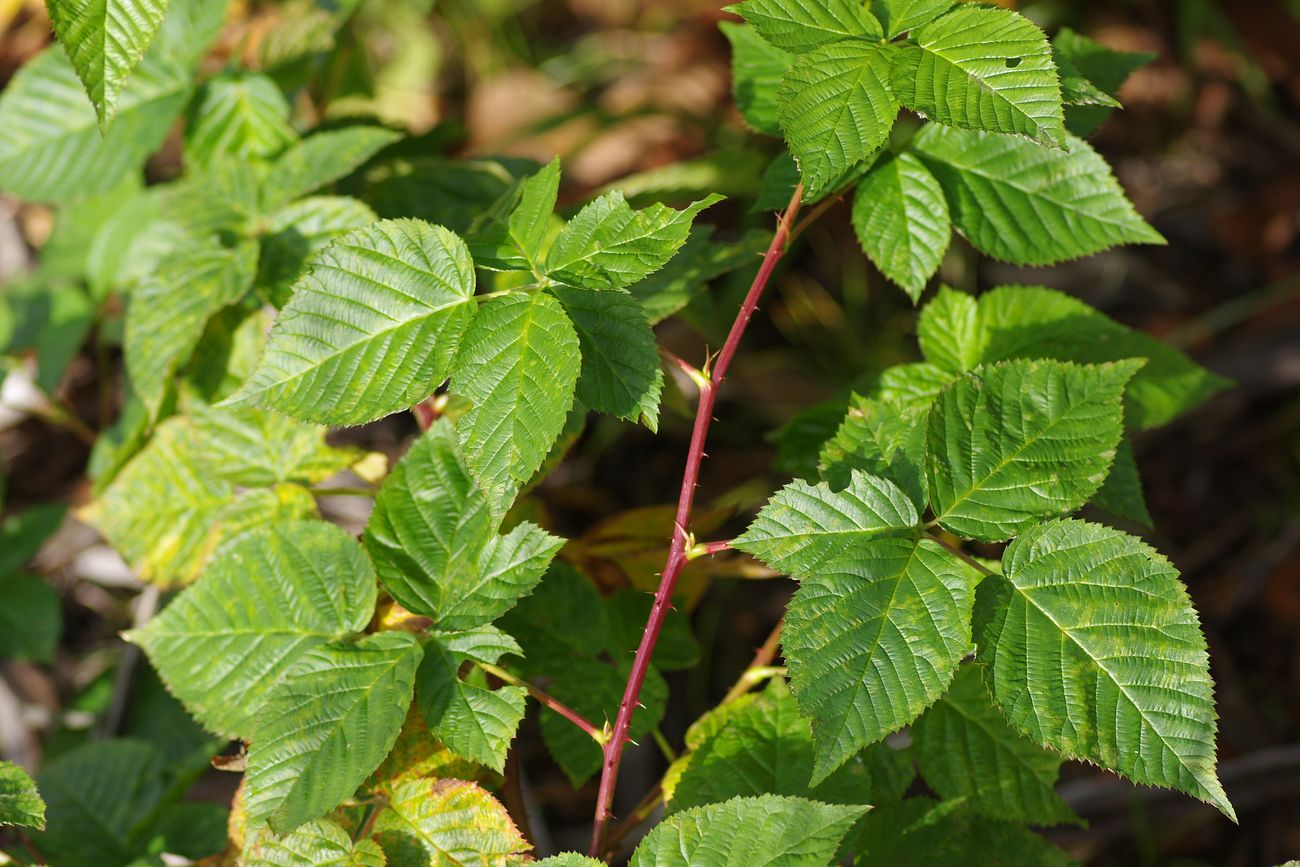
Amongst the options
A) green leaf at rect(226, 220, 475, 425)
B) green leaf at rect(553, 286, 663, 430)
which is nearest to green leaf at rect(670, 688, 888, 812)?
green leaf at rect(553, 286, 663, 430)

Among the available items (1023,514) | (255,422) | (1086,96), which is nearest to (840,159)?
(1086,96)

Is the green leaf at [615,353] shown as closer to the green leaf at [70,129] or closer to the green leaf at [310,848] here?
the green leaf at [310,848]

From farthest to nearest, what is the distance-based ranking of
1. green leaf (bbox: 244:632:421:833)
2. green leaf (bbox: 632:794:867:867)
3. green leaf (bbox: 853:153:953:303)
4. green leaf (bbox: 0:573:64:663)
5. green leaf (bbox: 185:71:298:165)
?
1. green leaf (bbox: 0:573:64:663)
2. green leaf (bbox: 185:71:298:165)
3. green leaf (bbox: 853:153:953:303)
4. green leaf (bbox: 244:632:421:833)
5. green leaf (bbox: 632:794:867:867)

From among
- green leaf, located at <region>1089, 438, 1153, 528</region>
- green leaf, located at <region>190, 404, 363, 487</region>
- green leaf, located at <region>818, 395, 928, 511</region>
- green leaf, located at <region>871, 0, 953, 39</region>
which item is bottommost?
green leaf, located at <region>1089, 438, 1153, 528</region>

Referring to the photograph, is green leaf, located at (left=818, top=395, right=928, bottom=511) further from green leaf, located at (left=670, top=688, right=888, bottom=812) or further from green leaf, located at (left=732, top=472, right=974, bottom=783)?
green leaf, located at (left=670, top=688, right=888, bottom=812)

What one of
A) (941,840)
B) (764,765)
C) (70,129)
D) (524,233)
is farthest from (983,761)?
(70,129)

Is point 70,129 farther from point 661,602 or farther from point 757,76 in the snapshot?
point 661,602
